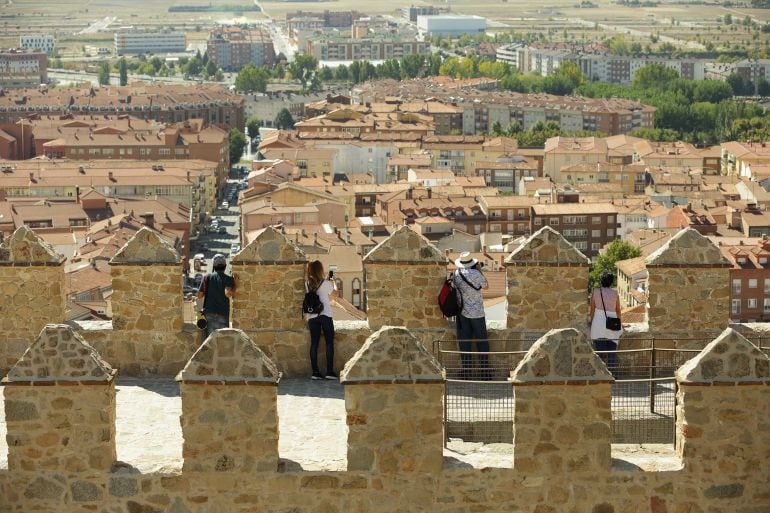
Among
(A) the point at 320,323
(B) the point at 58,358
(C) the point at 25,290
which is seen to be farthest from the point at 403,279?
(B) the point at 58,358

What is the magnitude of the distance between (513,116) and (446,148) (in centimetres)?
3288

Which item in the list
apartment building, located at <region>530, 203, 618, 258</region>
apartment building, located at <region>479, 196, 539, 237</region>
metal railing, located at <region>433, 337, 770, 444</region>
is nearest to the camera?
metal railing, located at <region>433, 337, 770, 444</region>

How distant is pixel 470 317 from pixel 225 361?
325 cm

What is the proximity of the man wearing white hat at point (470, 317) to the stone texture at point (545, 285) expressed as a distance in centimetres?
20

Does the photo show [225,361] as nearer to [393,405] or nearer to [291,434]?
[393,405]

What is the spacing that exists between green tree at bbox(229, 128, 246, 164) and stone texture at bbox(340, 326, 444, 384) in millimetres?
120449

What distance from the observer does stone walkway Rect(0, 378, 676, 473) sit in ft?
26.3

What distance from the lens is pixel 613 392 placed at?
10141 millimetres

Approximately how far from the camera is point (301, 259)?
10.7 meters

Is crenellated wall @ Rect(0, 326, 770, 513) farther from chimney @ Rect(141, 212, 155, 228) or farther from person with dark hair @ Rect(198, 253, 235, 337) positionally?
chimney @ Rect(141, 212, 155, 228)

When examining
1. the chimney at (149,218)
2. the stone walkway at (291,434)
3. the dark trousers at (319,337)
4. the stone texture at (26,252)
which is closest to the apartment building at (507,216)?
the chimney at (149,218)

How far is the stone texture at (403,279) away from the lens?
10758 millimetres

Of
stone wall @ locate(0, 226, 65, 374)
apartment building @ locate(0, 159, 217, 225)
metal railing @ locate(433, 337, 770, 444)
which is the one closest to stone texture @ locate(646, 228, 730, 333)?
metal railing @ locate(433, 337, 770, 444)

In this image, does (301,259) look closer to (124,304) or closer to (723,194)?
(124,304)
